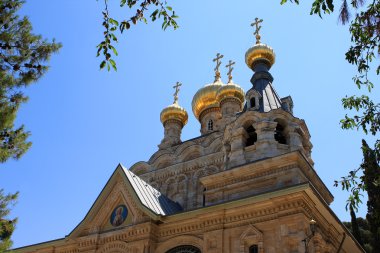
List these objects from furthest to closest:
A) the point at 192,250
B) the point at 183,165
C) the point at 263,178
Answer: the point at 183,165 < the point at 263,178 < the point at 192,250

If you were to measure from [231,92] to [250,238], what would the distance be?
1273cm

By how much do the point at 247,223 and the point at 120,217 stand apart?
4.50 meters

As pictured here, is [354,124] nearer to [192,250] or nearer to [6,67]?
[6,67]

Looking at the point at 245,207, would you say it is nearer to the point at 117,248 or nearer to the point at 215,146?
the point at 117,248

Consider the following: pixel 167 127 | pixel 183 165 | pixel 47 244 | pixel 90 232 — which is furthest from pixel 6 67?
pixel 167 127

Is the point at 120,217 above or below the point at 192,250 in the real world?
above

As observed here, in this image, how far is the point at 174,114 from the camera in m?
24.4

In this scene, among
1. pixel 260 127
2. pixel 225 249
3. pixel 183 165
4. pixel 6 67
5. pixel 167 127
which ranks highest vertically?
pixel 167 127

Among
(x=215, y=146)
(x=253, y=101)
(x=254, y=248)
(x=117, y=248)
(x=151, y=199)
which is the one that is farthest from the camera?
(x=215, y=146)

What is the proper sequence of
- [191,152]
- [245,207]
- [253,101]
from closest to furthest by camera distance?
[245,207]
[253,101]
[191,152]

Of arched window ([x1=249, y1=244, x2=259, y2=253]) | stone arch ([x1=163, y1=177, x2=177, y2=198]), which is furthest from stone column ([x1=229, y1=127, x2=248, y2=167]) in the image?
stone arch ([x1=163, y1=177, x2=177, y2=198])

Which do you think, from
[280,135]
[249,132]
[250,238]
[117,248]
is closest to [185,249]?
[250,238]

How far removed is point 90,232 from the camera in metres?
14.0

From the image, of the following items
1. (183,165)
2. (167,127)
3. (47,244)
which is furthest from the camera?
(167,127)
